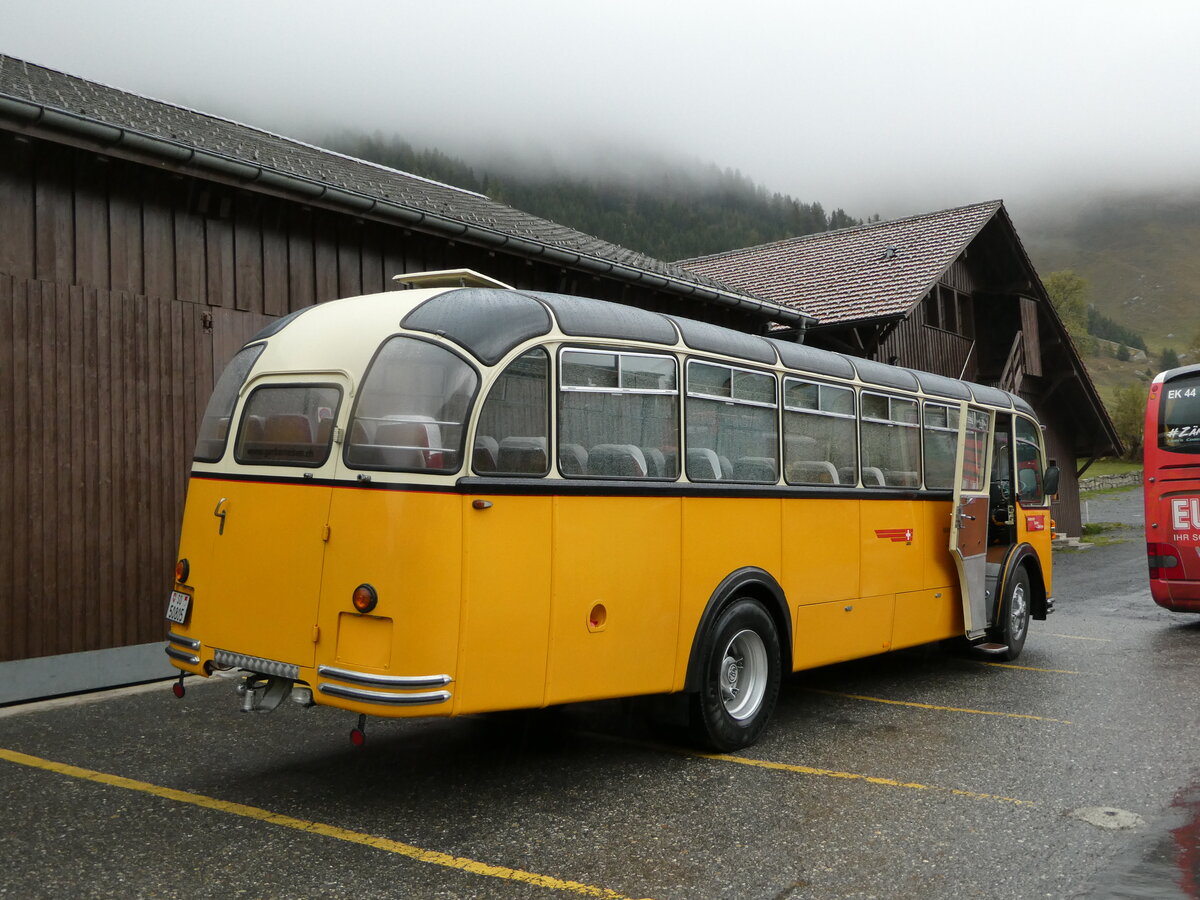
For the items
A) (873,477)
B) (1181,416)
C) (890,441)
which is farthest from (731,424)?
(1181,416)

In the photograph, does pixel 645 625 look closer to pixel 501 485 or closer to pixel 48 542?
pixel 501 485

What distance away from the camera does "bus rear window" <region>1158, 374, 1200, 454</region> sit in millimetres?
12906

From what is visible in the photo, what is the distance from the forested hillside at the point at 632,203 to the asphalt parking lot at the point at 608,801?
60488mm

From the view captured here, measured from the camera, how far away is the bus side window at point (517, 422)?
5.21 meters

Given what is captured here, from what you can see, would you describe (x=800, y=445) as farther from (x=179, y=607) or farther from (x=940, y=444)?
(x=179, y=607)

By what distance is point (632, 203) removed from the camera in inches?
3780

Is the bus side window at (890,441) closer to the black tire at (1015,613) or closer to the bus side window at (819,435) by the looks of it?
the bus side window at (819,435)

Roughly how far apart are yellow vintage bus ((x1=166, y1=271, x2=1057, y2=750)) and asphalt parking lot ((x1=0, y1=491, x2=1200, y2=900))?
608 mm

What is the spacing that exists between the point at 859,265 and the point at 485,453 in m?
18.3

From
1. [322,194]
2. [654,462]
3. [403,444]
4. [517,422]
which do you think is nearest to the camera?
[403,444]

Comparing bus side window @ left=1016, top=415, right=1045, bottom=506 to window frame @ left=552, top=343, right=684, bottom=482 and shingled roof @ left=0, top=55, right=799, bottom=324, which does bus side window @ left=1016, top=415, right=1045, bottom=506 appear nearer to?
shingled roof @ left=0, top=55, right=799, bottom=324

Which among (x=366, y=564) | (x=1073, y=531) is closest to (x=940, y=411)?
(x=366, y=564)

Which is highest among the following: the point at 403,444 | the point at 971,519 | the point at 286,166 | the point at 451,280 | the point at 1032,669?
the point at 286,166

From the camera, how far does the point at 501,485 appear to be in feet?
17.1
